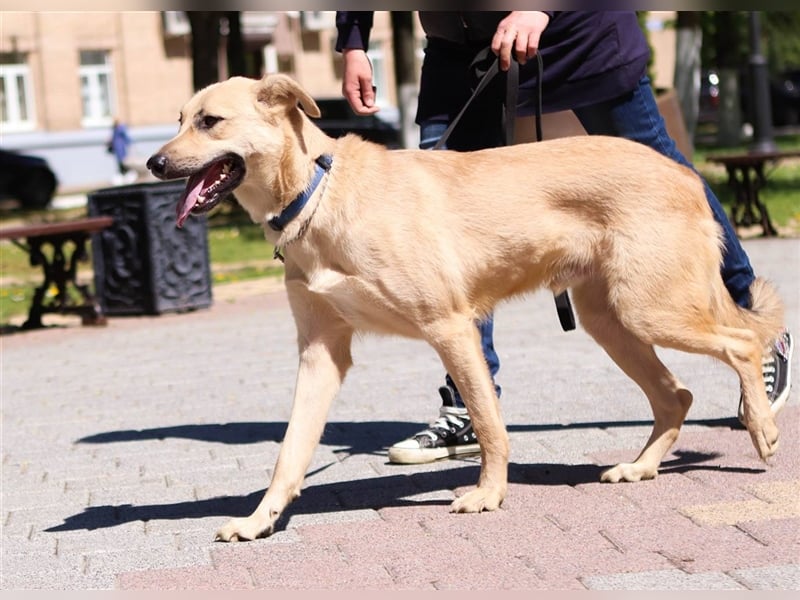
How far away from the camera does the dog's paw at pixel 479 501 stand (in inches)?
174

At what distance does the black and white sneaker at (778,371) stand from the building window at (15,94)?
37211mm

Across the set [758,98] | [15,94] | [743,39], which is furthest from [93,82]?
[743,39]

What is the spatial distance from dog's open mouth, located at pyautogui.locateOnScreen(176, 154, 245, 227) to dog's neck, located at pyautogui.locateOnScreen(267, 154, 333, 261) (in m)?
0.19

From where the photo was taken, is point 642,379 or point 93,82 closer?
point 642,379

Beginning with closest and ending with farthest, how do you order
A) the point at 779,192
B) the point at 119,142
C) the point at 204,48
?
the point at 779,192 < the point at 204,48 < the point at 119,142

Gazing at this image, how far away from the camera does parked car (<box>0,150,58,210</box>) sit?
32.9 m

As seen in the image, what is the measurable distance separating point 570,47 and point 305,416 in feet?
6.36

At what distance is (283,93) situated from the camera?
173 inches

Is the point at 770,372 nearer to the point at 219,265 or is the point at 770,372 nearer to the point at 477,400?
the point at 477,400

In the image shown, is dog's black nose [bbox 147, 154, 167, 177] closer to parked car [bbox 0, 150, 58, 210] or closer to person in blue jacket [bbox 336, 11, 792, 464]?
person in blue jacket [bbox 336, 11, 792, 464]

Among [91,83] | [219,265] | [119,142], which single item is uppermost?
[91,83]

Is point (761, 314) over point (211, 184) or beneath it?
beneath

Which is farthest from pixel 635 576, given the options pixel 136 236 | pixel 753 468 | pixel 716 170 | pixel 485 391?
pixel 716 170

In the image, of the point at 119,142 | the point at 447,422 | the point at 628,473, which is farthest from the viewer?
the point at 119,142
